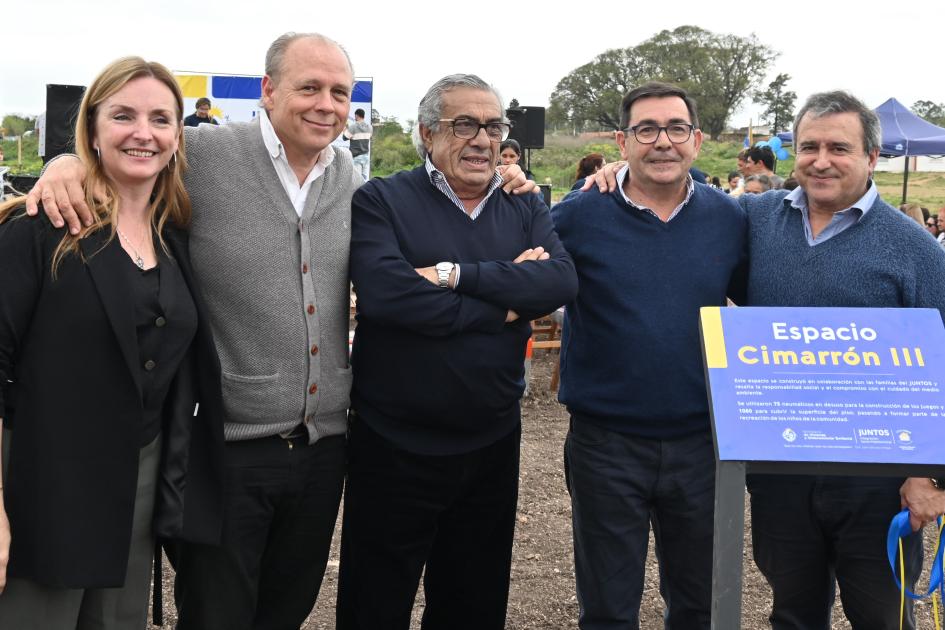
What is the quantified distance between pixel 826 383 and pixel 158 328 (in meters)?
1.76

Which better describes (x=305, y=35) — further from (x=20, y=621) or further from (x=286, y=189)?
(x=20, y=621)

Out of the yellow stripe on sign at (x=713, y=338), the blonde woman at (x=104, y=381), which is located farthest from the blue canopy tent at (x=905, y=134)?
the blonde woman at (x=104, y=381)

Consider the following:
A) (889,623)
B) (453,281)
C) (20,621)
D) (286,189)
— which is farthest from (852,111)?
(20,621)

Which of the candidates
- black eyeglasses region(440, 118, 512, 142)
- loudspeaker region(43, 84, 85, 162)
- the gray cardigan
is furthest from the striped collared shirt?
loudspeaker region(43, 84, 85, 162)

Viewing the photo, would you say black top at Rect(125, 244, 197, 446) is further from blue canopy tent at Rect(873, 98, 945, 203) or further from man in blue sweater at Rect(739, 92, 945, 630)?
blue canopy tent at Rect(873, 98, 945, 203)

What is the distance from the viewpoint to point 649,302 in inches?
113

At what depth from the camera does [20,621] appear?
2148 millimetres

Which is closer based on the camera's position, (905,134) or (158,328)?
(158,328)

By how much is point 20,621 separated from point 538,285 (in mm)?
1676

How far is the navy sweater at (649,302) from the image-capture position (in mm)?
2854

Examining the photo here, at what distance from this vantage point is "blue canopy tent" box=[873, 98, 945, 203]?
1612 centimetres

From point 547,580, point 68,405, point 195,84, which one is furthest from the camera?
point 195,84

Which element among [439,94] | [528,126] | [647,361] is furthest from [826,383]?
[528,126]

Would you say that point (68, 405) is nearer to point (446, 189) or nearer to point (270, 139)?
point (270, 139)
